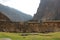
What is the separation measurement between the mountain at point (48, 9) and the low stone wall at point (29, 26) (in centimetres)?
509

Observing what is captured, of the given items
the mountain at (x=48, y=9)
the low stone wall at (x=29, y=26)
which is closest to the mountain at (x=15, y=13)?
the mountain at (x=48, y=9)

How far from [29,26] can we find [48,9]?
7.16 metres

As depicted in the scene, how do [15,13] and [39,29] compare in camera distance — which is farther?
[15,13]

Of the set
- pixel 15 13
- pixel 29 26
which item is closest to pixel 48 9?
pixel 15 13

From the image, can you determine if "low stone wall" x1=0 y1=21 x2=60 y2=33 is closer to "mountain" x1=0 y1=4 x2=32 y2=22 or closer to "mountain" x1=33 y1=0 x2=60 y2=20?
"mountain" x1=0 y1=4 x2=32 y2=22

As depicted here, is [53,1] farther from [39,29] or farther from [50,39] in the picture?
[50,39]

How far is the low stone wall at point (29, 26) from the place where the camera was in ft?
41.3

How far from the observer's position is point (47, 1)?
19938 millimetres

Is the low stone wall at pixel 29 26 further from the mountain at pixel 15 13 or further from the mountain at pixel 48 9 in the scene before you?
the mountain at pixel 48 9

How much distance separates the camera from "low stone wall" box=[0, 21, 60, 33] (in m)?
12.6

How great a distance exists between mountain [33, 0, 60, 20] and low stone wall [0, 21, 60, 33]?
5.09 metres

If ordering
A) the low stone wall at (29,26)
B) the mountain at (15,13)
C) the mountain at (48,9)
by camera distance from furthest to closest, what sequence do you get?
1. the mountain at (48,9)
2. the mountain at (15,13)
3. the low stone wall at (29,26)

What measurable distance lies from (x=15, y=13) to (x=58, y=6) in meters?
6.03

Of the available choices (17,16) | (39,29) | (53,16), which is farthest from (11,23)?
(53,16)
